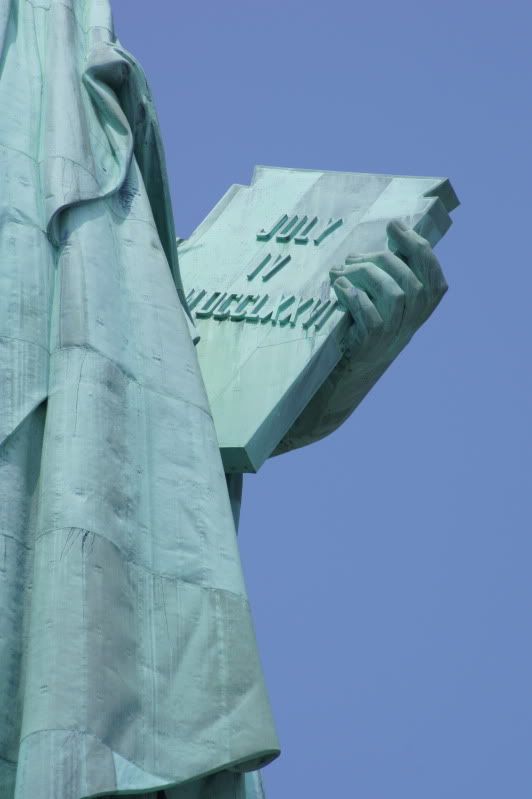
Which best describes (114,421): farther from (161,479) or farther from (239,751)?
(239,751)

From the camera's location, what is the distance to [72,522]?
8117mm

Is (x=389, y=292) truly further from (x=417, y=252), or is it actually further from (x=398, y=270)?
(x=417, y=252)

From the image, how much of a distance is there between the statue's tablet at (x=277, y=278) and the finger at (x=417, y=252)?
77 mm

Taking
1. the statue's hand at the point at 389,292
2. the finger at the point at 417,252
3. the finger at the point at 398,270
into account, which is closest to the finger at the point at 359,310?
the statue's hand at the point at 389,292

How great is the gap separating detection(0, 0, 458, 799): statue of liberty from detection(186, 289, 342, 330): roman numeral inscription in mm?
922

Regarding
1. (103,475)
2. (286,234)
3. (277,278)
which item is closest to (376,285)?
(277,278)

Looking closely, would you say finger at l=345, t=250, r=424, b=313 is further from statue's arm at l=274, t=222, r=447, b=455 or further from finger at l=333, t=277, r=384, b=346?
finger at l=333, t=277, r=384, b=346

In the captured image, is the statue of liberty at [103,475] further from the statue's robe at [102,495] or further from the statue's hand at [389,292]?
the statue's hand at [389,292]

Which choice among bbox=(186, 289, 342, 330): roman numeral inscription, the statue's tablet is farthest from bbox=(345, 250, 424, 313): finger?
bbox=(186, 289, 342, 330): roman numeral inscription

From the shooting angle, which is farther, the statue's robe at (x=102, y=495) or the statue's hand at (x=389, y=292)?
the statue's hand at (x=389, y=292)

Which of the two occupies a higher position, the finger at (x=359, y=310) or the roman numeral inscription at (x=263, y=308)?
the finger at (x=359, y=310)

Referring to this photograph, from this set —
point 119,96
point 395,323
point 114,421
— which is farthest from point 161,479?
point 395,323

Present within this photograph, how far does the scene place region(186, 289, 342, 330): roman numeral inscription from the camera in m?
10.9

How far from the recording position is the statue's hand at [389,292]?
36.2 feet
